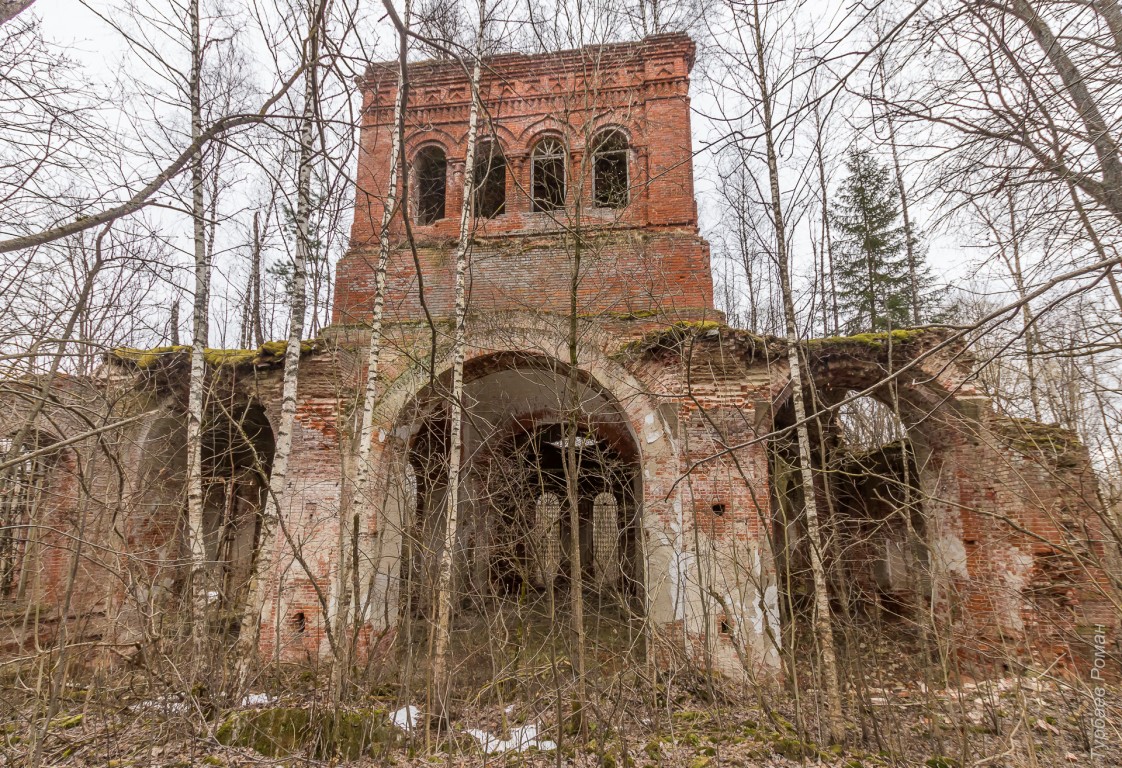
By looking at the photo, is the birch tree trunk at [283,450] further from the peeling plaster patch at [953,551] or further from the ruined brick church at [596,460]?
the peeling plaster patch at [953,551]

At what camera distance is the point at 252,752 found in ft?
16.3

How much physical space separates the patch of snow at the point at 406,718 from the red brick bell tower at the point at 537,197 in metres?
5.23

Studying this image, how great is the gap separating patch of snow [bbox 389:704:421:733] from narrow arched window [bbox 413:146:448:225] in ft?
29.8

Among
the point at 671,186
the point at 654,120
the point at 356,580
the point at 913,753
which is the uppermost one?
the point at 654,120

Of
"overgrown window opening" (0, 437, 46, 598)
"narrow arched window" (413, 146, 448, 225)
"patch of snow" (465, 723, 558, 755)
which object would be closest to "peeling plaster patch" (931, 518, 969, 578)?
"patch of snow" (465, 723, 558, 755)

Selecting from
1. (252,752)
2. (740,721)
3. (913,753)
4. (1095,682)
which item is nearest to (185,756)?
(252,752)

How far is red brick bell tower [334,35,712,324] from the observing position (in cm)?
996

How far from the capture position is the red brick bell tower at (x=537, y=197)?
32.7 ft

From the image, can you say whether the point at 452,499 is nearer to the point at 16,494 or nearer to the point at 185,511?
the point at 16,494

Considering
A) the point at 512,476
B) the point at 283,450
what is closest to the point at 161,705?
the point at 283,450

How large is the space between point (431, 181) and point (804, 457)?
33.9 feet

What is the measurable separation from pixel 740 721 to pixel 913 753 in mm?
1529

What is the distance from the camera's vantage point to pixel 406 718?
18.5 feet

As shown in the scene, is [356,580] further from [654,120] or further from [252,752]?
[654,120]
